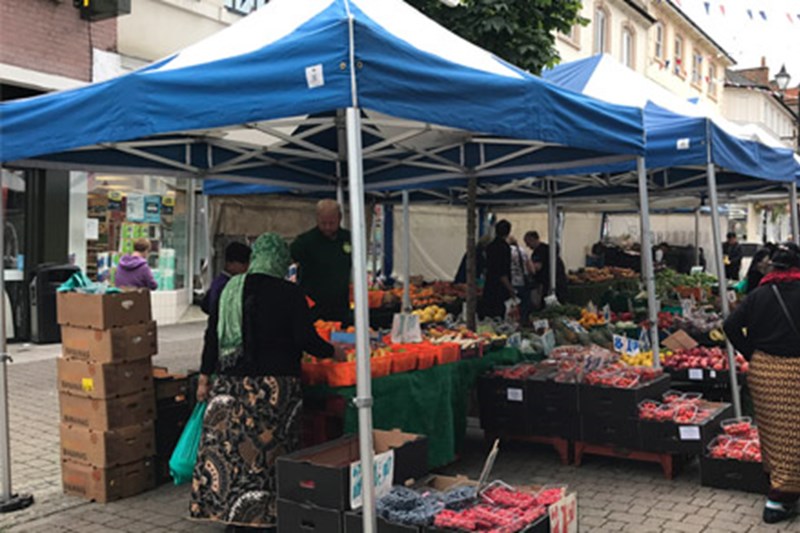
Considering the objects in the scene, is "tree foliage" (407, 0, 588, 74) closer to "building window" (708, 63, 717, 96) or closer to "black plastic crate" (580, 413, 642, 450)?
"black plastic crate" (580, 413, 642, 450)

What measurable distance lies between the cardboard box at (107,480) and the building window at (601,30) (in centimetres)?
2631

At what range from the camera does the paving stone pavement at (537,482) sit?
4.83 meters

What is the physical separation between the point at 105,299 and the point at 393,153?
3459 millimetres

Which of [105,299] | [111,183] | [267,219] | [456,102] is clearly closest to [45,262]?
[111,183]

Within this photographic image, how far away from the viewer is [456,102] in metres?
4.17

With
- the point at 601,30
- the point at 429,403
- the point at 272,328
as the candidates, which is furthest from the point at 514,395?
the point at 601,30

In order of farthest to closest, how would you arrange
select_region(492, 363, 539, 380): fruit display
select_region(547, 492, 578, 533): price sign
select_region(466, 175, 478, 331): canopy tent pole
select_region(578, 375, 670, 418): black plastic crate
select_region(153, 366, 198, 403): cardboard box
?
select_region(466, 175, 478, 331): canopy tent pole → select_region(492, 363, 539, 380): fruit display → select_region(578, 375, 670, 418): black plastic crate → select_region(153, 366, 198, 403): cardboard box → select_region(547, 492, 578, 533): price sign

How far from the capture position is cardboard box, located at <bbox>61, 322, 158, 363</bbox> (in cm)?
520

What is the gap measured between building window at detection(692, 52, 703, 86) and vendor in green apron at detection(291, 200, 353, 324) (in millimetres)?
35903

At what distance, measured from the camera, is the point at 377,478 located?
382 cm

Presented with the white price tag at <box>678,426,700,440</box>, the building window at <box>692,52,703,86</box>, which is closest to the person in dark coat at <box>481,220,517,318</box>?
the white price tag at <box>678,426,700,440</box>

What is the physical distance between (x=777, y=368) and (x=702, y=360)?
2.80 m

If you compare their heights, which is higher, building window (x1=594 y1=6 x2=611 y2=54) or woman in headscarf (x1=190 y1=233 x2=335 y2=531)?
building window (x1=594 y1=6 x2=611 y2=54)

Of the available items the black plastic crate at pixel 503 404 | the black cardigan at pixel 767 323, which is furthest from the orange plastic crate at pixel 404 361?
Answer: the black cardigan at pixel 767 323
